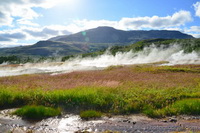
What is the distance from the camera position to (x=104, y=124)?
11.4 m

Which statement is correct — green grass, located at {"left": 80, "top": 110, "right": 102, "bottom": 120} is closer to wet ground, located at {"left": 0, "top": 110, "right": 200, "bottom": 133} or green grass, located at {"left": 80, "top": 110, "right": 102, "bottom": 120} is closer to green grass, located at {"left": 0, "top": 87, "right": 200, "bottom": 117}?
wet ground, located at {"left": 0, "top": 110, "right": 200, "bottom": 133}

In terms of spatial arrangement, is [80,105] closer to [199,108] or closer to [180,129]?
[180,129]

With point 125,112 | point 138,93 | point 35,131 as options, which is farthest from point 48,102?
point 138,93

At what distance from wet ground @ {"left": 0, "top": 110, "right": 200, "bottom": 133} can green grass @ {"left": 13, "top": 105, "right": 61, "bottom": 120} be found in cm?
49

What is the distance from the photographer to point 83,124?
11.5 meters

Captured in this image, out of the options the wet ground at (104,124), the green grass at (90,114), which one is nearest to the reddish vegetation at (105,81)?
the green grass at (90,114)

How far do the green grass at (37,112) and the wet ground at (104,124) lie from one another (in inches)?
19.4

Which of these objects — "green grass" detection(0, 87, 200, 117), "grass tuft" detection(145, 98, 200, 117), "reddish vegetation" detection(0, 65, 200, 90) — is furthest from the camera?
"reddish vegetation" detection(0, 65, 200, 90)

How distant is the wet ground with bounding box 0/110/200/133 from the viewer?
10.5 m

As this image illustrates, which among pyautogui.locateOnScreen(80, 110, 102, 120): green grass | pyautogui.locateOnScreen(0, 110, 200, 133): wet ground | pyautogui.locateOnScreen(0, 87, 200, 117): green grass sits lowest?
pyautogui.locateOnScreen(0, 110, 200, 133): wet ground

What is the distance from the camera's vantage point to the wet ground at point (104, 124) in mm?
10492

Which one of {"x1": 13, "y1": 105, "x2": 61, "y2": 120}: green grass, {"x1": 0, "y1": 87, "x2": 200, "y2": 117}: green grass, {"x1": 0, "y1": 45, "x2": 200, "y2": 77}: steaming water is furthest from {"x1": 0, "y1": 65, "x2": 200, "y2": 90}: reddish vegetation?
{"x1": 0, "y1": 45, "x2": 200, "y2": 77}: steaming water

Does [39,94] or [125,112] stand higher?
[39,94]

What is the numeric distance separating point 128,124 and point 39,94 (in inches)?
344
